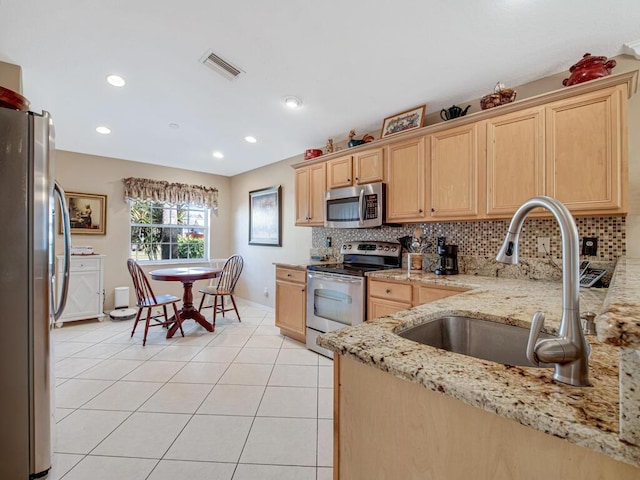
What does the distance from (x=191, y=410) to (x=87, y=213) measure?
3.68 m

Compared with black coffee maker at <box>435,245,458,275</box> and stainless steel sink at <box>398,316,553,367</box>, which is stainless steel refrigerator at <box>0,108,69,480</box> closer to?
stainless steel sink at <box>398,316,553,367</box>

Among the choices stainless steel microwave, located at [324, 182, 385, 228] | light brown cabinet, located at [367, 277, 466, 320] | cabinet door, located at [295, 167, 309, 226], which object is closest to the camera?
light brown cabinet, located at [367, 277, 466, 320]

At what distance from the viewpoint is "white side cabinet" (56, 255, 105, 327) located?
3873mm

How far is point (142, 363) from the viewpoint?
9.16 ft

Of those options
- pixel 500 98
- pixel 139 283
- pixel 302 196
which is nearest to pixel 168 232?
pixel 139 283

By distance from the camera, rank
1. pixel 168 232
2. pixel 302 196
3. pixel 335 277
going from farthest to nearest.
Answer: pixel 168 232
pixel 302 196
pixel 335 277

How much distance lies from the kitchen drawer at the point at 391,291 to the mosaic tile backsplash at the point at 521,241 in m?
0.61

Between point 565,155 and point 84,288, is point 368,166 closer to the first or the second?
point 565,155

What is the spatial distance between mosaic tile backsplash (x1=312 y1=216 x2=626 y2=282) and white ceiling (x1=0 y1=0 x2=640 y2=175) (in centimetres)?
114

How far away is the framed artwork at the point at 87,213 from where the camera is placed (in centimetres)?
416

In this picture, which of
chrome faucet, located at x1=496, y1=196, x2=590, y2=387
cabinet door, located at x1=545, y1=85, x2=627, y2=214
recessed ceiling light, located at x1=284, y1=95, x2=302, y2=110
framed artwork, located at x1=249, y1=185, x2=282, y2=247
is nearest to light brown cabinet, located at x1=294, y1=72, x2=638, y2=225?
cabinet door, located at x1=545, y1=85, x2=627, y2=214

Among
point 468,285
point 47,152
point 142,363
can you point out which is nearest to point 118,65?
point 47,152

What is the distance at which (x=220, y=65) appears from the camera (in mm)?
2264

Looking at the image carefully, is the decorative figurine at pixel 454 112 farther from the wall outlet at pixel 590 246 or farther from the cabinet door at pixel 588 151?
the wall outlet at pixel 590 246
